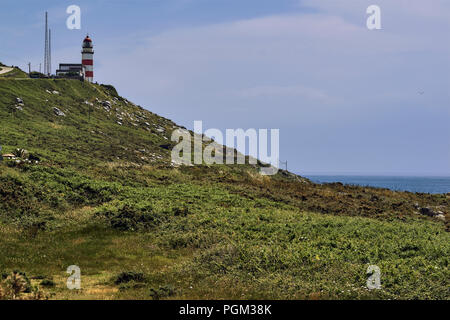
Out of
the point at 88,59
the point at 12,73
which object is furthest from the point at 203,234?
the point at 88,59

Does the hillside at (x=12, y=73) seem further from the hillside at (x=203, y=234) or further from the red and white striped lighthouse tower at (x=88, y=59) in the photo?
the hillside at (x=203, y=234)

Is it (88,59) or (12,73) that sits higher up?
(88,59)

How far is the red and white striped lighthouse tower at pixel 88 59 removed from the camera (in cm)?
12256

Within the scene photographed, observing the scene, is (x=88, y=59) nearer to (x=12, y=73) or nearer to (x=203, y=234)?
(x=12, y=73)

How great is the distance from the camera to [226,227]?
32562 millimetres

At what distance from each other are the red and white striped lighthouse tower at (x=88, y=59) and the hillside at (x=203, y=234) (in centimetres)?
6451

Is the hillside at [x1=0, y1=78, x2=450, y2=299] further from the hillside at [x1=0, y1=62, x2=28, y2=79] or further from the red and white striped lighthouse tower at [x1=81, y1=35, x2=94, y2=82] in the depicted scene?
the red and white striped lighthouse tower at [x1=81, y1=35, x2=94, y2=82]

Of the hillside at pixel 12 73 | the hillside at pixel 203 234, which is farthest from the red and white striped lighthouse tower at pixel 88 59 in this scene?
the hillside at pixel 203 234

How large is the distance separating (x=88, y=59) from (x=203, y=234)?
4171 inches

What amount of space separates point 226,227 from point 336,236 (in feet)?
25.8

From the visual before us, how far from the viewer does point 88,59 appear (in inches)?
4887

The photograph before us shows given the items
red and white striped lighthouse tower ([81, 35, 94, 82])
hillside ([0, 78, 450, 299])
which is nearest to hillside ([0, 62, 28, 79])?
red and white striped lighthouse tower ([81, 35, 94, 82])
